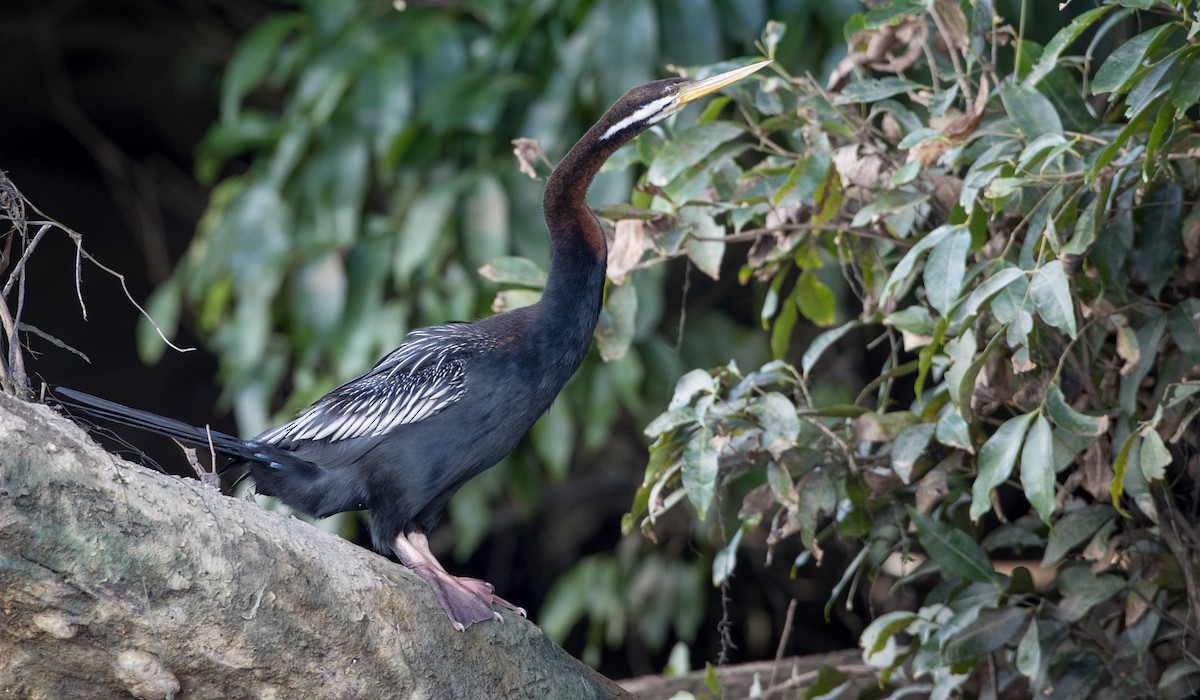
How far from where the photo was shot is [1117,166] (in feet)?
7.77

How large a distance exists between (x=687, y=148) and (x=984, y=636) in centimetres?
130

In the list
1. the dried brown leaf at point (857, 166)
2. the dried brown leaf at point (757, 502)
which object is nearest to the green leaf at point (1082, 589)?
the dried brown leaf at point (757, 502)

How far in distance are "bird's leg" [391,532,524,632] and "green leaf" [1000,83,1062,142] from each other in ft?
4.77

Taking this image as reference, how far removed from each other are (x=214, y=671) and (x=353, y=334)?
8.32ft

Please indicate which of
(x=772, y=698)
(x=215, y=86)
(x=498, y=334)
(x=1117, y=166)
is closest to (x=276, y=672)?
(x=498, y=334)

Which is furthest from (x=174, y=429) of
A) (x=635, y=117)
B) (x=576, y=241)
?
(x=635, y=117)

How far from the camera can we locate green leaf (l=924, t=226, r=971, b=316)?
2.43m

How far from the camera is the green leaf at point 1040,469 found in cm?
236

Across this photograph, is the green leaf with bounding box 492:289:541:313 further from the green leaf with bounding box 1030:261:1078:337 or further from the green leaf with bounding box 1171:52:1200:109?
the green leaf with bounding box 1171:52:1200:109

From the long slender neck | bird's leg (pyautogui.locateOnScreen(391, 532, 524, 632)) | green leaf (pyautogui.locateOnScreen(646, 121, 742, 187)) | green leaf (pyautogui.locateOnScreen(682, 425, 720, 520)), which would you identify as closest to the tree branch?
bird's leg (pyautogui.locateOnScreen(391, 532, 524, 632))

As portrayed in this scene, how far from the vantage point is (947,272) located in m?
2.44

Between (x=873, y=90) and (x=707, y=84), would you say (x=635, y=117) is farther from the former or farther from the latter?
(x=873, y=90)

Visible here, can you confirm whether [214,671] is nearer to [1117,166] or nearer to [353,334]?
[1117,166]

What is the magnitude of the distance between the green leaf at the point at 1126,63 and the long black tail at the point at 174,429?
1.77 metres
